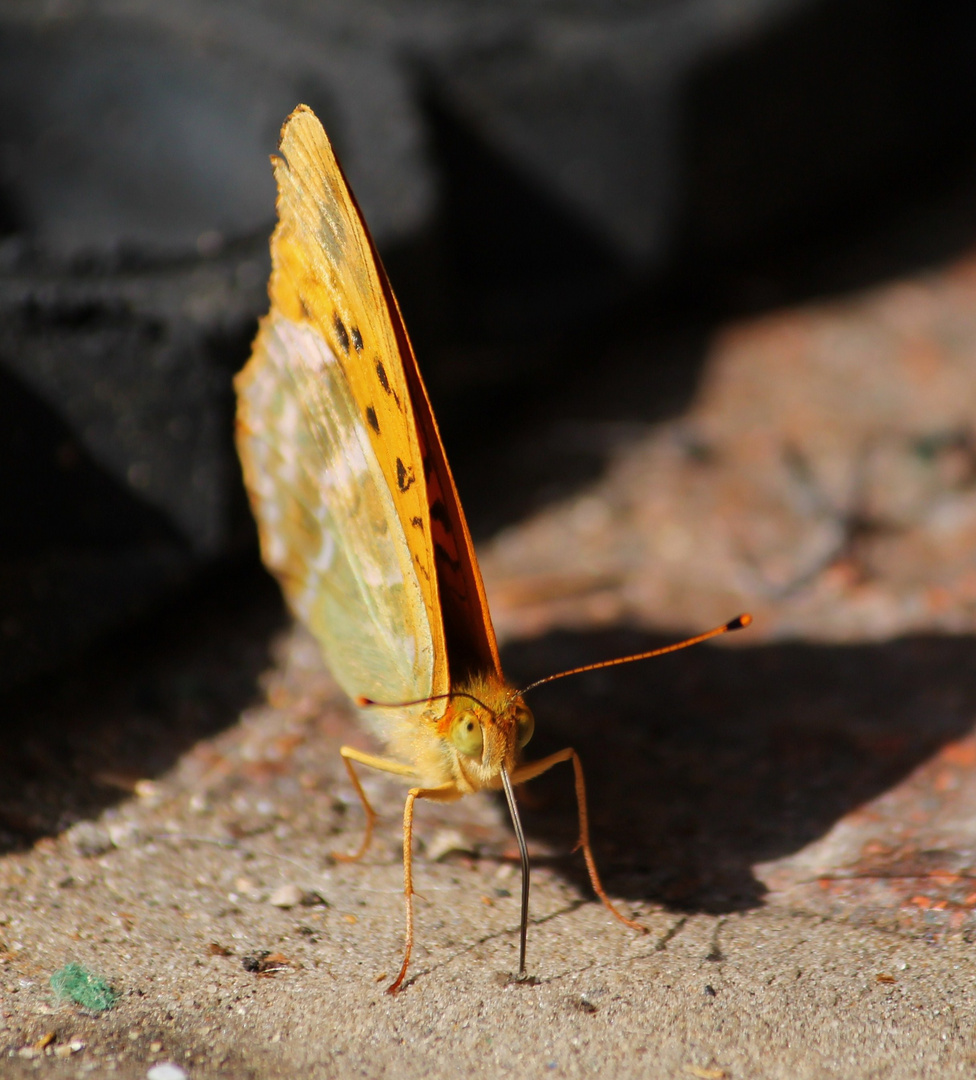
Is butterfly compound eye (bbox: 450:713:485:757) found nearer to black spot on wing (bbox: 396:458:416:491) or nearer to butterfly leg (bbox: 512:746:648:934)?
butterfly leg (bbox: 512:746:648:934)

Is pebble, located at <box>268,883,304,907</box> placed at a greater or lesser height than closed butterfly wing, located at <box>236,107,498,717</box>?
lesser

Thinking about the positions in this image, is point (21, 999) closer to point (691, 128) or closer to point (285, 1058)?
point (285, 1058)

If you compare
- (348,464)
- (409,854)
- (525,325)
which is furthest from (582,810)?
(525,325)

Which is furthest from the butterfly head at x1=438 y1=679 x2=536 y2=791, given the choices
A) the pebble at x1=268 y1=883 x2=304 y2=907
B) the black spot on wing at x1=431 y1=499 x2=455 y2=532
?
the pebble at x1=268 y1=883 x2=304 y2=907

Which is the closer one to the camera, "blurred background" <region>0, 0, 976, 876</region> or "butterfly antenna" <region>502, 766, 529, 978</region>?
"butterfly antenna" <region>502, 766, 529, 978</region>

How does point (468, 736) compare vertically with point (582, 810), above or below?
above

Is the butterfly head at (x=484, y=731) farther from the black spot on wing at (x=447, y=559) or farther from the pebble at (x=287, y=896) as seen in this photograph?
the pebble at (x=287, y=896)

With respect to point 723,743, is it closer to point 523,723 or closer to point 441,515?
point 523,723

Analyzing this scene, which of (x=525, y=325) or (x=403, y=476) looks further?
(x=525, y=325)
